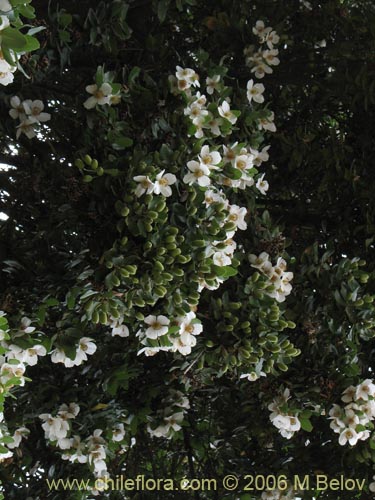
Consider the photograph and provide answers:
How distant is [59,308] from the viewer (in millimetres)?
1664

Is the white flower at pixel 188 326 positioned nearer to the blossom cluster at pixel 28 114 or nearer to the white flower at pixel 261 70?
the blossom cluster at pixel 28 114

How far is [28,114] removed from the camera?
162 cm

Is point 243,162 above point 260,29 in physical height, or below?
below

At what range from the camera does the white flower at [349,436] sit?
1.76 metres

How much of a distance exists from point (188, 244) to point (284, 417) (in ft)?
1.92

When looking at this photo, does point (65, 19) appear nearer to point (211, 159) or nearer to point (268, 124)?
point (211, 159)

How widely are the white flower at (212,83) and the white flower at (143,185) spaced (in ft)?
1.21

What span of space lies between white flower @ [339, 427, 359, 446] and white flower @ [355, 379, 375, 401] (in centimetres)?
9

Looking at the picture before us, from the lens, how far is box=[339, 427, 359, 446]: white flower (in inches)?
69.4

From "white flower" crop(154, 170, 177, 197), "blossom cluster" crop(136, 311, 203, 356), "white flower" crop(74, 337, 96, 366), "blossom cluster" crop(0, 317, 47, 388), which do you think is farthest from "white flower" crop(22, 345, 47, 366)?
"white flower" crop(154, 170, 177, 197)

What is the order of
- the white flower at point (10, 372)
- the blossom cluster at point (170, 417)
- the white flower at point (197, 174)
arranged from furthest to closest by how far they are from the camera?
the blossom cluster at point (170, 417) < the white flower at point (197, 174) < the white flower at point (10, 372)

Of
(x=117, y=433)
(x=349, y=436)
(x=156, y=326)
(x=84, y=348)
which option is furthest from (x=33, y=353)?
(x=349, y=436)

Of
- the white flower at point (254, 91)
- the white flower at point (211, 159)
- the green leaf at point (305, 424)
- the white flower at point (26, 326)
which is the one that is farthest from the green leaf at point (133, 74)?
the green leaf at point (305, 424)

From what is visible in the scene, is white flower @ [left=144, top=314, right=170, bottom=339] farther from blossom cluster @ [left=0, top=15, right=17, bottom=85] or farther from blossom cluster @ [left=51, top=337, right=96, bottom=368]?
blossom cluster @ [left=0, top=15, right=17, bottom=85]
